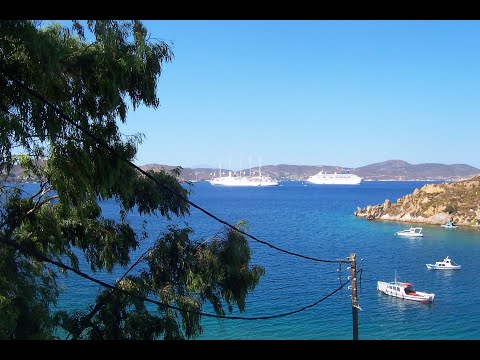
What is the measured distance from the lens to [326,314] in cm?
1350

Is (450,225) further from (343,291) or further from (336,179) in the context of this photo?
(336,179)

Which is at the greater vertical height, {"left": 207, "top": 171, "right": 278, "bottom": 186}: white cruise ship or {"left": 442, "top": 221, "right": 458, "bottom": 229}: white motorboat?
{"left": 207, "top": 171, "right": 278, "bottom": 186}: white cruise ship

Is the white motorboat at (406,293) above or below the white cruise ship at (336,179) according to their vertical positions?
below

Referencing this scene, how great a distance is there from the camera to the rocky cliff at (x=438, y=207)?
35141 millimetres

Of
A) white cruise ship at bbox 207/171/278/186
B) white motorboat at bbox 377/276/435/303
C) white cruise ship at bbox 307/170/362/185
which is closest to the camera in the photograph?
white motorboat at bbox 377/276/435/303

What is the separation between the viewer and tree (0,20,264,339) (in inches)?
127

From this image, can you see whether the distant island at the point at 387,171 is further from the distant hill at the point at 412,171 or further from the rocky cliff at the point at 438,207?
the rocky cliff at the point at 438,207

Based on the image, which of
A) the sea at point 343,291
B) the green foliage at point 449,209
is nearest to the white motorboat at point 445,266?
the sea at point 343,291

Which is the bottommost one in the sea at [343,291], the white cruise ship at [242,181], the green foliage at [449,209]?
the sea at [343,291]

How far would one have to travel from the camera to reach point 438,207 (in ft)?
121

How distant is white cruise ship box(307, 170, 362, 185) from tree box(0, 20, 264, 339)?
113 meters

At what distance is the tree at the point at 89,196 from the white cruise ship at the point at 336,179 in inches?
4435

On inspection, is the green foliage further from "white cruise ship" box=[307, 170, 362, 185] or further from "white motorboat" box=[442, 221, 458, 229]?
"white cruise ship" box=[307, 170, 362, 185]

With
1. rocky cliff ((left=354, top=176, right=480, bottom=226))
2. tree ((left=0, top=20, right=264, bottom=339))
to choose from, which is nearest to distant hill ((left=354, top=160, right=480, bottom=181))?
rocky cliff ((left=354, top=176, right=480, bottom=226))
